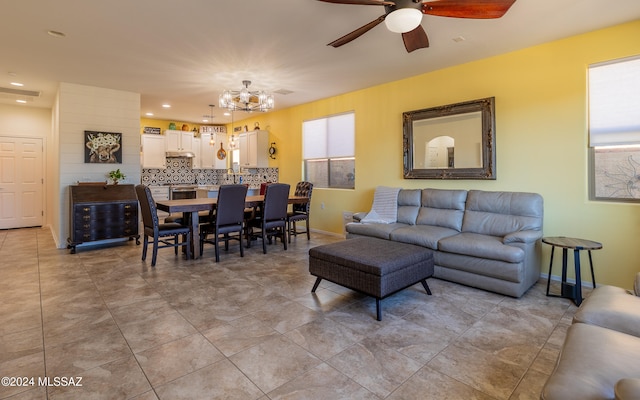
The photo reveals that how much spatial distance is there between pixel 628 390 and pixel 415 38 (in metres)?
2.68

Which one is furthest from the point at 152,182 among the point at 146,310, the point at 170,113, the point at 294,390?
the point at 294,390

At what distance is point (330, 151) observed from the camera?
20.5 ft

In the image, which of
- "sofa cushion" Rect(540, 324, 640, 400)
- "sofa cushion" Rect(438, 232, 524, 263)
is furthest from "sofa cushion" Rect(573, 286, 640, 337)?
"sofa cushion" Rect(438, 232, 524, 263)

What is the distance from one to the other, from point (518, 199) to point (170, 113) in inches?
289

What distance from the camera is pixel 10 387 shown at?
5.86 feet

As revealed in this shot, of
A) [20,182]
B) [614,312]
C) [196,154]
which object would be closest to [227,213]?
[614,312]

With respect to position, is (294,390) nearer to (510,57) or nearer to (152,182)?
(510,57)

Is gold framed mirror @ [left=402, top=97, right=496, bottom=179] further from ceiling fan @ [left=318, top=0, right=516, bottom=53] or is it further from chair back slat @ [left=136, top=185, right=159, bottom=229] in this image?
chair back slat @ [left=136, top=185, right=159, bottom=229]

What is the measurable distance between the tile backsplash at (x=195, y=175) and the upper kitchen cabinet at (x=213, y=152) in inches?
16.0

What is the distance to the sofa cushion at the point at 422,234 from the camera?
3619mm

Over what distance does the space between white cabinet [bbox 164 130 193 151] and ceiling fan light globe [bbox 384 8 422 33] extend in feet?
23.5

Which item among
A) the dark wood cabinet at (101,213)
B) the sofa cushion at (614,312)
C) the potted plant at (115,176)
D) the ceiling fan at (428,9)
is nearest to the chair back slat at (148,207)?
the dark wood cabinet at (101,213)

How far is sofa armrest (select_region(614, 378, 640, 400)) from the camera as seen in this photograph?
87 centimetres

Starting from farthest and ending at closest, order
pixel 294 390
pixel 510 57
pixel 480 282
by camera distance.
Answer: pixel 510 57 → pixel 480 282 → pixel 294 390
